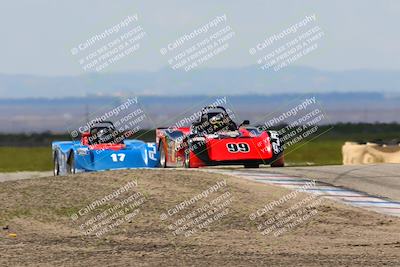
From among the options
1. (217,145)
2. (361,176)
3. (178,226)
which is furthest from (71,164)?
(178,226)

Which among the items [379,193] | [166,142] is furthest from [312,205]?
[166,142]

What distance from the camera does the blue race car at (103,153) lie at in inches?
1171

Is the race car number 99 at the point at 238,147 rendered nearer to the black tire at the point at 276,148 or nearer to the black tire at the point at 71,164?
the black tire at the point at 276,148

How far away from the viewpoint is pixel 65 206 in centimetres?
2106

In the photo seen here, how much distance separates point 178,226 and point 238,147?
941 cm

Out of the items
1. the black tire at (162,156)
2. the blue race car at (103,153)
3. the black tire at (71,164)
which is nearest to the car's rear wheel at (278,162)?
the black tire at (162,156)

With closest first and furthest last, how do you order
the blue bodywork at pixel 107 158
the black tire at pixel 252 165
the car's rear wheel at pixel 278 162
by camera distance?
the car's rear wheel at pixel 278 162 < the black tire at pixel 252 165 < the blue bodywork at pixel 107 158

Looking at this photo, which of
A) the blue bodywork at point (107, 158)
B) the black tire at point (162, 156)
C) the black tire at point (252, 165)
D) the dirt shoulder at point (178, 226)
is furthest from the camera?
the blue bodywork at point (107, 158)

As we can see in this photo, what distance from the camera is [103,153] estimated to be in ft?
98.9

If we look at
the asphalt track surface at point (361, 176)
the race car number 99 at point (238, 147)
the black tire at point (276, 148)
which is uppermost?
the race car number 99 at point (238, 147)

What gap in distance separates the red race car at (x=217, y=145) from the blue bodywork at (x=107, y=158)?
52cm

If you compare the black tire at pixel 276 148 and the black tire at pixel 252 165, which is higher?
the black tire at pixel 276 148

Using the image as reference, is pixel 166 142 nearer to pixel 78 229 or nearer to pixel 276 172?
pixel 276 172

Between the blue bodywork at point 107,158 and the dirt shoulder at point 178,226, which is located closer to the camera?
the dirt shoulder at point 178,226
